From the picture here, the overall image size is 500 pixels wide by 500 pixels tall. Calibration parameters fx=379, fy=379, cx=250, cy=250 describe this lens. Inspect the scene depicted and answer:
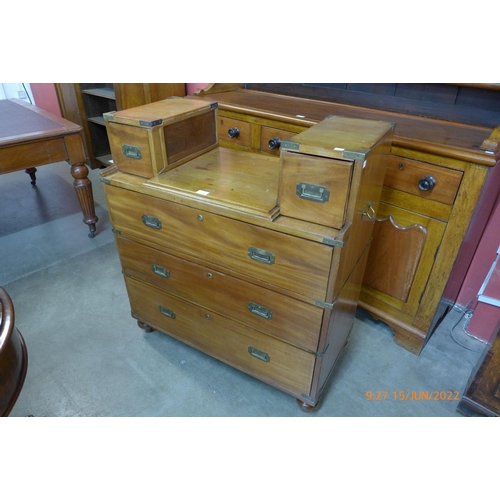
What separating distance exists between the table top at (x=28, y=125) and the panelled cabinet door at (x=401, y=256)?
1.87m

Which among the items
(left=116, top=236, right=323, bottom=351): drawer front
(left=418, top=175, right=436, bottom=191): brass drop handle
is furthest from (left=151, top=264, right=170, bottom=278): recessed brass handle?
(left=418, top=175, right=436, bottom=191): brass drop handle

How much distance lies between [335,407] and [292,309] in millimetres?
559

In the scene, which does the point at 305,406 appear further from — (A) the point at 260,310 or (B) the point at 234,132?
(B) the point at 234,132

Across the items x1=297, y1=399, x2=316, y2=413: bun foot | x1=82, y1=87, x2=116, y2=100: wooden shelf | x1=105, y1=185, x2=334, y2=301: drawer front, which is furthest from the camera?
x1=82, y1=87, x2=116, y2=100: wooden shelf

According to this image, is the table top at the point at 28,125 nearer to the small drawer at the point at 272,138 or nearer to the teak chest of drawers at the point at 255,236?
the teak chest of drawers at the point at 255,236

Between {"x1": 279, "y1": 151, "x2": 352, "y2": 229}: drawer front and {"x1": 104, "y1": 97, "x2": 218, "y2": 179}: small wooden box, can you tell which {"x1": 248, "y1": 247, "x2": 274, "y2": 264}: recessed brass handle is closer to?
{"x1": 279, "y1": 151, "x2": 352, "y2": 229}: drawer front

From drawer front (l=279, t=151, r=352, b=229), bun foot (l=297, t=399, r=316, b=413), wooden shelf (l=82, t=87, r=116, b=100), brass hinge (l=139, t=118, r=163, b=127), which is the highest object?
brass hinge (l=139, t=118, r=163, b=127)

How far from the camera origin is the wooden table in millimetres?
2111

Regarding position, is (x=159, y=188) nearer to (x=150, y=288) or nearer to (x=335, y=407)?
(x=150, y=288)

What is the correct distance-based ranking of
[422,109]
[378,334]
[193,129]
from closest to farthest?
[193,129] < [422,109] < [378,334]

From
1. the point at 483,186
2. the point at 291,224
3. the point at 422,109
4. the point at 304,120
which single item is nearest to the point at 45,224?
the point at 304,120

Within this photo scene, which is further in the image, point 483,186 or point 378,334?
point 378,334

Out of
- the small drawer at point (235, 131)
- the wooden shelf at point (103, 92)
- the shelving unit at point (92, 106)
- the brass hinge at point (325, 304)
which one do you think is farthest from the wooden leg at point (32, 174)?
the brass hinge at point (325, 304)

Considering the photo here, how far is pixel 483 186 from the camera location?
131 centimetres
